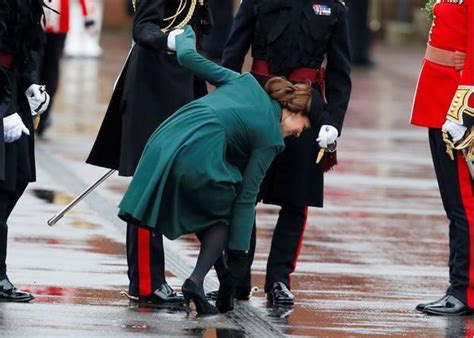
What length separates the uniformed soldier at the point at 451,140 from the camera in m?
7.90

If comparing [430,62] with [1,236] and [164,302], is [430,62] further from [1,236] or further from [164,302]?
[1,236]

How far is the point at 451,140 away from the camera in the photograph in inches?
308

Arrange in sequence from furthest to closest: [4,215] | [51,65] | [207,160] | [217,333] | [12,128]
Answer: [51,65] < [4,215] < [12,128] < [207,160] < [217,333]

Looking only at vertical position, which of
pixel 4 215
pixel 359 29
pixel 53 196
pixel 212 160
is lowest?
pixel 359 29

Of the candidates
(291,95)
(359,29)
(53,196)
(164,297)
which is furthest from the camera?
(359,29)

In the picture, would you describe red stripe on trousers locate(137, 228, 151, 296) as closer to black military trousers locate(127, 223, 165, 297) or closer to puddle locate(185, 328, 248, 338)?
black military trousers locate(127, 223, 165, 297)

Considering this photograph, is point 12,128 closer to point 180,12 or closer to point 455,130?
point 180,12

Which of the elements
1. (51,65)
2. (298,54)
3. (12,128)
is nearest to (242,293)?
(298,54)

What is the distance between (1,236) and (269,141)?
1404mm

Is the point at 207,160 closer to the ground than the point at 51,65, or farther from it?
farther from it

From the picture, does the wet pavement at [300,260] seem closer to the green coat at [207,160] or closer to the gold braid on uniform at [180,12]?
the green coat at [207,160]

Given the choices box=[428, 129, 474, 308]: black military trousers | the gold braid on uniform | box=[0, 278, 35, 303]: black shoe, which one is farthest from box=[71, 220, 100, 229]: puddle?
box=[428, 129, 474, 308]: black military trousers

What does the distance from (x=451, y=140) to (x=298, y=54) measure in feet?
2.84

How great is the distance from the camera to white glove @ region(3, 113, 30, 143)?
24.8ft
